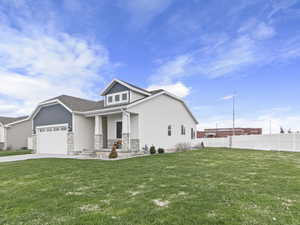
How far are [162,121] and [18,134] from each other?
21.0 m

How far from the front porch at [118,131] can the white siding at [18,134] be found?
51.6 feet

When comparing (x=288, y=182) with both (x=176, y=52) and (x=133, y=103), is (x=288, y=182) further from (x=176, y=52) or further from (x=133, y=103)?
(x=176, y=52)

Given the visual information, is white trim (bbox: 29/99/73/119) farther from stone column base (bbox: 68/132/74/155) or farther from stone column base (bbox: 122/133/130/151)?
stone column base (bbox: 122/133/130/151)

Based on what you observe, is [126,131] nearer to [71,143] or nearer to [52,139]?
[71,143]

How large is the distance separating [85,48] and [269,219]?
15.3 meters

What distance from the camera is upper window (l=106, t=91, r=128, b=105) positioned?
15.5 metres

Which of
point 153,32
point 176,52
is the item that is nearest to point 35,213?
point 153,32

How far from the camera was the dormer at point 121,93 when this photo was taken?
1520 centimetres

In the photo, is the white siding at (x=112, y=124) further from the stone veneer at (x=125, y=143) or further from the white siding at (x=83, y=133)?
the white siding at (x=83, y=133)

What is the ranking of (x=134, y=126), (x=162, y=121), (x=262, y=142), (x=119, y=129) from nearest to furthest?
1. (x=134, y=126)
2. (x=119, y=129)
3. (x=162, y=121)
4. (x=262, y=142)

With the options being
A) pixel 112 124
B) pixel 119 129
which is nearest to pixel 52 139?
pixel 112 124

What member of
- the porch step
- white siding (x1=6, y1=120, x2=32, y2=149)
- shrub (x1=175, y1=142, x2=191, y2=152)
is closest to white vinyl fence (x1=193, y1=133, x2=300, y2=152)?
shrub (x1=175, y1=142, x2=191, y2=152)

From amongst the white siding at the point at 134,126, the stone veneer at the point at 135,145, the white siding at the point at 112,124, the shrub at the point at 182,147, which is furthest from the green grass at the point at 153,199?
the shrub at the point at 182,147

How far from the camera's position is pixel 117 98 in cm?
1603
